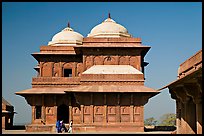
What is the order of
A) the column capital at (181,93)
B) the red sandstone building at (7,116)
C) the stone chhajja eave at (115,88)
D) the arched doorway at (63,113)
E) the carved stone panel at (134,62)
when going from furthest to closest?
the arched doorway at (63,113) → the red sandstone building at (7,116) → the carved stone panel at (134,62) → the stone chhajja eave at (115,88) → the column capital at (181,93)

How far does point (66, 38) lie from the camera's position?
31.8 metres

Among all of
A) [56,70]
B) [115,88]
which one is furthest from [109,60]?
[56,70]

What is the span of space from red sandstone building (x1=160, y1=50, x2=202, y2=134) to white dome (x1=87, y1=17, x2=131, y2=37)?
32.4ft

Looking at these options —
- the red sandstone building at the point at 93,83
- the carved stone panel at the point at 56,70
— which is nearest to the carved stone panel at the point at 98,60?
the red sandstone building at the point at 93,83

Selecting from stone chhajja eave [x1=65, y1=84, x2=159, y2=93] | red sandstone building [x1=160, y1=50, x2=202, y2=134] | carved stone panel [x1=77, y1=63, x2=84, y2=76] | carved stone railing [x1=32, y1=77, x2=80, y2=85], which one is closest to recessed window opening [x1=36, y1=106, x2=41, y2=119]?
carved stone railing [x1=32, y1=77, x2=80, y2=85]

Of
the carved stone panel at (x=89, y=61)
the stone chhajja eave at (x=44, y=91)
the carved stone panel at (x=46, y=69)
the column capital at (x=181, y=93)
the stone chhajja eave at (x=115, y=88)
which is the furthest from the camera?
the carved stone panel at (x=46, y=69)

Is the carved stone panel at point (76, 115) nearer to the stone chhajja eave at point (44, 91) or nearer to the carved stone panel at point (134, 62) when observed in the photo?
the stone chhajja eave at point (44, 91)

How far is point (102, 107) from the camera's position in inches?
926

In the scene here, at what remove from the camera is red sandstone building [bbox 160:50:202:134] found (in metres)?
14.2

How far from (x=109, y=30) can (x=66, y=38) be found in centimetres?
483

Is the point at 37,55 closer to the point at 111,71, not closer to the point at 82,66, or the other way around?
the point at 82,66

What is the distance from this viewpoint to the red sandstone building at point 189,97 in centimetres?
1423

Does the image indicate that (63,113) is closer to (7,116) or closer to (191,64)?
(7,116)

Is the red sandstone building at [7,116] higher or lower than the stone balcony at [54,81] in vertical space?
Result: lower
